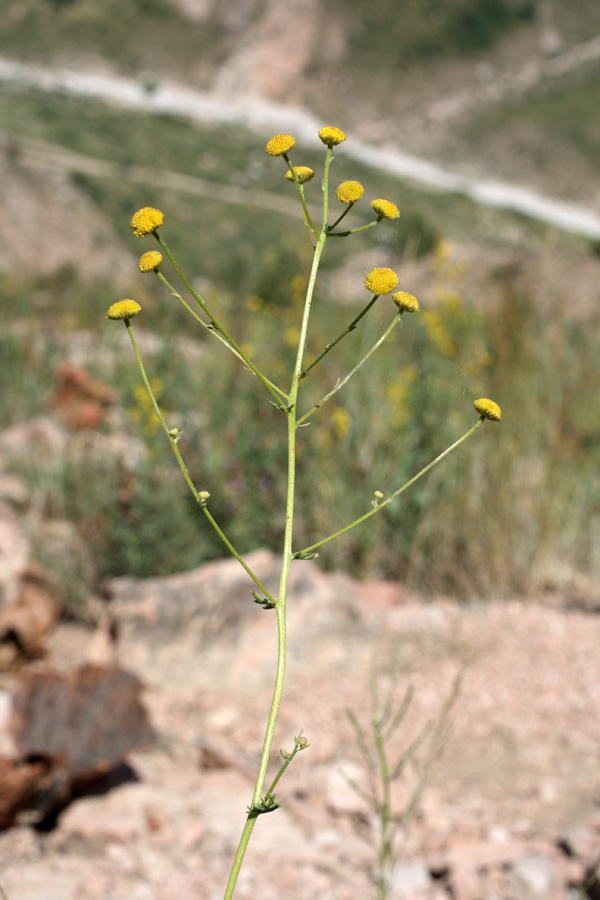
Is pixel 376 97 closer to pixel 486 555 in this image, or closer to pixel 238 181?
pixel 238 181

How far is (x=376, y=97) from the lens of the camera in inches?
1802

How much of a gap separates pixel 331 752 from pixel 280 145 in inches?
76.4

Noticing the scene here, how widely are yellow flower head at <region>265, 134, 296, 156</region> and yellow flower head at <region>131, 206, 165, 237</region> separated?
132 millimetres

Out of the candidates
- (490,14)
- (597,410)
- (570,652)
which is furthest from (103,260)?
(490,14)

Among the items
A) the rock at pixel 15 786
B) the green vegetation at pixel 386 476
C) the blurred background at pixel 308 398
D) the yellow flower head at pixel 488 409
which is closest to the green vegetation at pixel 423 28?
the blurred background at pixel 308 398

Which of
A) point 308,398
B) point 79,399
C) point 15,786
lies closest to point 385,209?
point 15,786

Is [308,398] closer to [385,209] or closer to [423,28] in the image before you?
[385,209]

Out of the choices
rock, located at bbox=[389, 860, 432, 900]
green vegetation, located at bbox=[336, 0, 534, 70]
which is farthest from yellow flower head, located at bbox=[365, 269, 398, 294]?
green vegetation, located at bbox=[336, 0, 534, 70]

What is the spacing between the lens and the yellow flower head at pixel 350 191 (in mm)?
814

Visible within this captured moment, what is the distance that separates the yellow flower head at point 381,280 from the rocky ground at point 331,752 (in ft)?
3.17

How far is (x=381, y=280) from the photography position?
782 mm

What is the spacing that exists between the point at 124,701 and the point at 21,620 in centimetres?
95

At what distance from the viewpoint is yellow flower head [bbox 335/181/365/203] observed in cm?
81

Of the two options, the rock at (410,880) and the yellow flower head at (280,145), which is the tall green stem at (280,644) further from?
the rock at (410,880)
